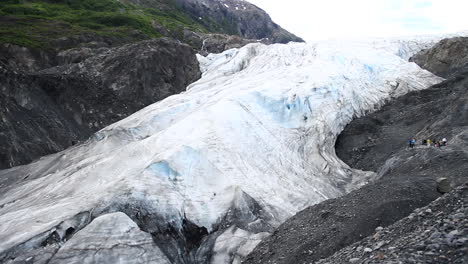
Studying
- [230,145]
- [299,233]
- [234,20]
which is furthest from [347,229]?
[234,20]

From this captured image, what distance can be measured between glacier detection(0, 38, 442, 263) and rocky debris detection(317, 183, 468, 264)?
172 inches

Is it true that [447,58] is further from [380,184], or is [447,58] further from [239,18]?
[239,18]

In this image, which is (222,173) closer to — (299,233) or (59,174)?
(299,233)

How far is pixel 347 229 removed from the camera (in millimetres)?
10586

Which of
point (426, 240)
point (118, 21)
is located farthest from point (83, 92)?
point (118, 21)

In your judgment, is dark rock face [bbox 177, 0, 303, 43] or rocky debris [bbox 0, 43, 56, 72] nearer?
rocky debris [bbox 0, 43, 56, 72]

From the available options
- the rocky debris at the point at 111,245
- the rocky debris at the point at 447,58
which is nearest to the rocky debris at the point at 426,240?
the rocky debris at the point at 111,245

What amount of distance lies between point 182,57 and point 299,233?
906 inches

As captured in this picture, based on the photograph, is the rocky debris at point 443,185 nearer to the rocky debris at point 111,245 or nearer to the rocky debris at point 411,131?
the rocky debris at point 411,131

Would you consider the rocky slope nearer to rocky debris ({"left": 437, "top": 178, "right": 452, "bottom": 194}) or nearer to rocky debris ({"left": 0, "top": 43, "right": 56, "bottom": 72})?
rocky debris ({"left": 437, "top": 178, "right": 452, "bottom": 194})

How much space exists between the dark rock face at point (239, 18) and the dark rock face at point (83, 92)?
250 feet

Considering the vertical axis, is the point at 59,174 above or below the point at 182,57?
below

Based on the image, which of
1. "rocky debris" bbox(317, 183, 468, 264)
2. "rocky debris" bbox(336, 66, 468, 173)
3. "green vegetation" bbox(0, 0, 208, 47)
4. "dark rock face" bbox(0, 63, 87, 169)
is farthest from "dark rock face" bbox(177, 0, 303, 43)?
"rocky debris" bbox(317, 183, 468, 264)

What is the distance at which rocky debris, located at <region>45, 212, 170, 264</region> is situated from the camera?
10.3 meters
